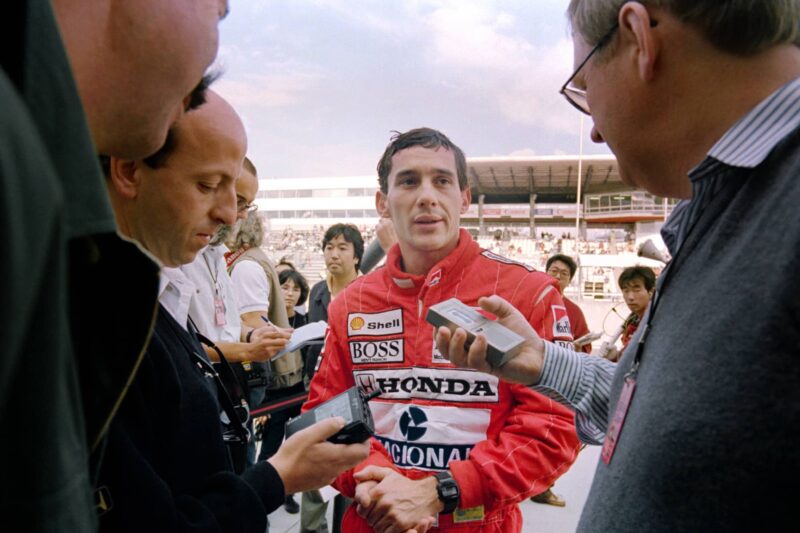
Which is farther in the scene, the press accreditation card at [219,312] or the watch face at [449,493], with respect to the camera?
the press accreditation card at [219,312]

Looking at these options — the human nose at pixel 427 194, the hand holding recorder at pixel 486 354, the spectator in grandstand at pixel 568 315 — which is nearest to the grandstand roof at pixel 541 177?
the spectator in grandstand at pixel 568 315

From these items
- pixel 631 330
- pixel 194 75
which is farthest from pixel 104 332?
pixel 631 330

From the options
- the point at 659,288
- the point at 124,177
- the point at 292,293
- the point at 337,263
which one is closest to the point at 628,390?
the point at 659,288

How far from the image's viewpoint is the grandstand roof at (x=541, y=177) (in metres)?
32.2

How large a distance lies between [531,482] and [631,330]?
3326mm

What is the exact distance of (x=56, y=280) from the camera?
11.4 inches

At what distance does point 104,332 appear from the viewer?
50 centimetres

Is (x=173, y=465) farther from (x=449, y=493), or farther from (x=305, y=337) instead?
(x=305, y=337)

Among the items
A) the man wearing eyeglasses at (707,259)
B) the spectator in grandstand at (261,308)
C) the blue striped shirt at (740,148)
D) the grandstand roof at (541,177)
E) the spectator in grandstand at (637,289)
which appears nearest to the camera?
the man wearing eyeglasses at (707,259)

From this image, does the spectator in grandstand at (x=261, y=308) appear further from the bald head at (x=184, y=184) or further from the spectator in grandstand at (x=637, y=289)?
→ the spectator in grandstand at (x=637, y=289)

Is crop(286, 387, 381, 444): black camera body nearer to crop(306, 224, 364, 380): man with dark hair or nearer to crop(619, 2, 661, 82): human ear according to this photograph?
crop(619, 2, 661, 82): human ear

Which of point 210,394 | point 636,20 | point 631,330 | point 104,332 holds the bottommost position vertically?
point 631,330

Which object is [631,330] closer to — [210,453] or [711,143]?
[711,143]

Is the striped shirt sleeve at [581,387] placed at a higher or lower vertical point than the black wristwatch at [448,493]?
A: higher
